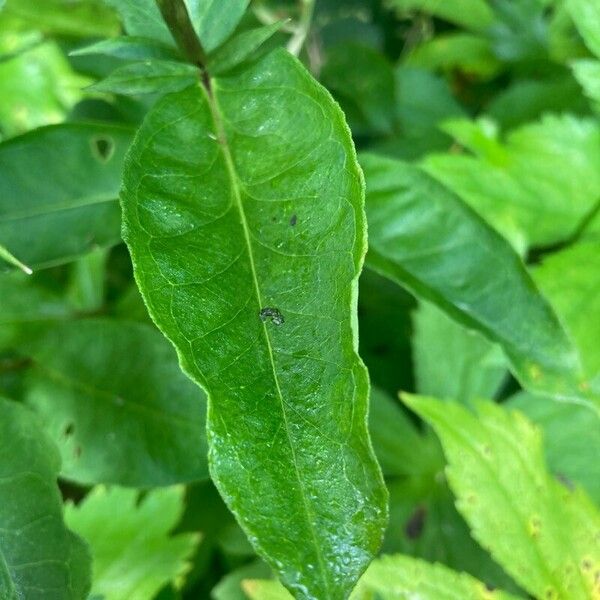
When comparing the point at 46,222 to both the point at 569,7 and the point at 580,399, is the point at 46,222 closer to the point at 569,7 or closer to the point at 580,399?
the point at 580,399

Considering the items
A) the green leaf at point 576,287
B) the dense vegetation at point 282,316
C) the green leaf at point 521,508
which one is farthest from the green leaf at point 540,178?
the green leaf at point 521,508

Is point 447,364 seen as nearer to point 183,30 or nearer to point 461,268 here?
point 461,268

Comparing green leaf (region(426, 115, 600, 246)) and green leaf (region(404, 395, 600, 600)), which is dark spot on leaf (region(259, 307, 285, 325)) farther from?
green leaf (region(426, 115, 600, 246))

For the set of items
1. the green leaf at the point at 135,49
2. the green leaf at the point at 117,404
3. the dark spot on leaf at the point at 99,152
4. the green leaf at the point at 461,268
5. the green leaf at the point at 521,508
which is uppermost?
the green leaf at the point at 135,49

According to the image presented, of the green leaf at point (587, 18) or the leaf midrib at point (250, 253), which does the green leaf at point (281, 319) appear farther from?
the green leaf at point (587, 18)

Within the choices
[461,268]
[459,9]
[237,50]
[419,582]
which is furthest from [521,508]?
[459,9]

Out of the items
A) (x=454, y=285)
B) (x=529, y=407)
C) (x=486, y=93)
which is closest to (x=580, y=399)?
(x=454, y=285)
